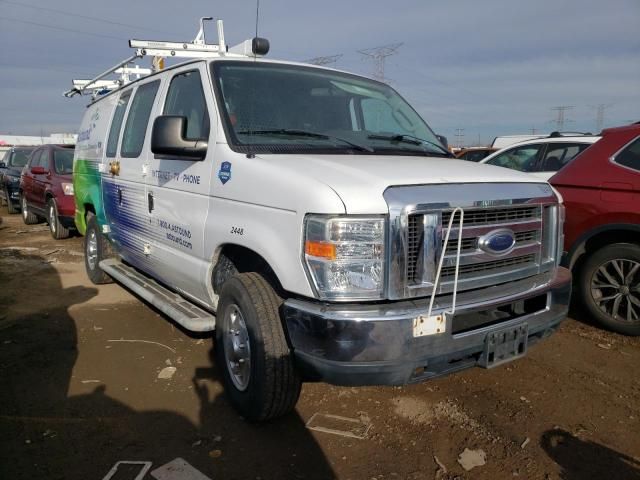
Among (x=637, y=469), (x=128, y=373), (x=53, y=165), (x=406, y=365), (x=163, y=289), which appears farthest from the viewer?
(x=53, y=165)

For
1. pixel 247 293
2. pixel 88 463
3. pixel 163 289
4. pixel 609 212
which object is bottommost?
pixel 88 463

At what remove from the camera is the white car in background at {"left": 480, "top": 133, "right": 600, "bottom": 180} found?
25.5 feet

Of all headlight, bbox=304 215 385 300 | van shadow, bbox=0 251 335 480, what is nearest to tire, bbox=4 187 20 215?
van shadow, bbox=0 251 335 480

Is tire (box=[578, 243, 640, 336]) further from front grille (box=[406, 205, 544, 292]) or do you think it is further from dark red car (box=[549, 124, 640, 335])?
front grille (box=[406, 205, 544, 292])

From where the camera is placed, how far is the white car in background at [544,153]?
7.77 meters

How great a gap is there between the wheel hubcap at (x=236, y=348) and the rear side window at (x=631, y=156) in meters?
3.63

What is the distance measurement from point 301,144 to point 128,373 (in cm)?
217

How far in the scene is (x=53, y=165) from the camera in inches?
372

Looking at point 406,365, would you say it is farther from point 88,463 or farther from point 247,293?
point 88,463

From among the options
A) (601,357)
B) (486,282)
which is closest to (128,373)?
(486,282)

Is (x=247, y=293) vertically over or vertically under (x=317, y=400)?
over

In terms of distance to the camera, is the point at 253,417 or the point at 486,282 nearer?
the point at 486,282

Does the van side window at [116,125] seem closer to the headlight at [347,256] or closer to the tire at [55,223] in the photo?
the headlight at [347,256]

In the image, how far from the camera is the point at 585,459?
2.80 meters
